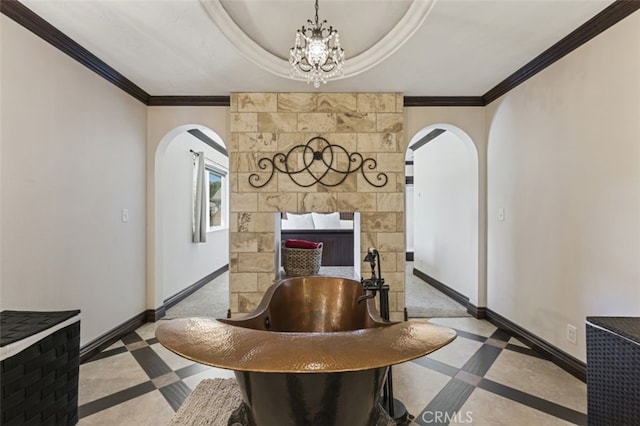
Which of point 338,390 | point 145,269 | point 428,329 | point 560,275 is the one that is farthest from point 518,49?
point 145,269

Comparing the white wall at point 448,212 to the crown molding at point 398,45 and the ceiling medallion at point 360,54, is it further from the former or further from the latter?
the ceiling medallion at point 360,54

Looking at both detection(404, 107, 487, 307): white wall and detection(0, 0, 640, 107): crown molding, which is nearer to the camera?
detection(0, 0, 640, 107): crown molding

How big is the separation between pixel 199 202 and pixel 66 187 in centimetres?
230

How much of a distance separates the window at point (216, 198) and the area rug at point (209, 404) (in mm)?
3442

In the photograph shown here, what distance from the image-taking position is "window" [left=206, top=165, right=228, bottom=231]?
5.17 m

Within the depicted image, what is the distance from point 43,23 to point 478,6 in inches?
110

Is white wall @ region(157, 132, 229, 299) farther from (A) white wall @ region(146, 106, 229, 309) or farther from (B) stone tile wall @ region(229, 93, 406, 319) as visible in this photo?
(B) stone tile wall @ region(229, 93, 406, 319)

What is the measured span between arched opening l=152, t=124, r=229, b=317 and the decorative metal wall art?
2.21 ft

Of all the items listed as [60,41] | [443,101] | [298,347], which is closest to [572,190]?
[443,101]

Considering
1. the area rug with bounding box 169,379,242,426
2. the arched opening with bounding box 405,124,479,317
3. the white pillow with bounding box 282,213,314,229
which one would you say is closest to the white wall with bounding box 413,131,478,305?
the arched opening with bounding box 405,124,479,317

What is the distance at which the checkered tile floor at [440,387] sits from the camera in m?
1.76

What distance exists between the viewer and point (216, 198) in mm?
5496

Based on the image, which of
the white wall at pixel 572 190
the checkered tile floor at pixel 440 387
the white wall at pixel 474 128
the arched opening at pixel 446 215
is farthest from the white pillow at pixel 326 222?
the checkered tile floor at pixel 440 387

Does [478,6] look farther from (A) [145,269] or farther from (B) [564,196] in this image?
(A) [145,269]
